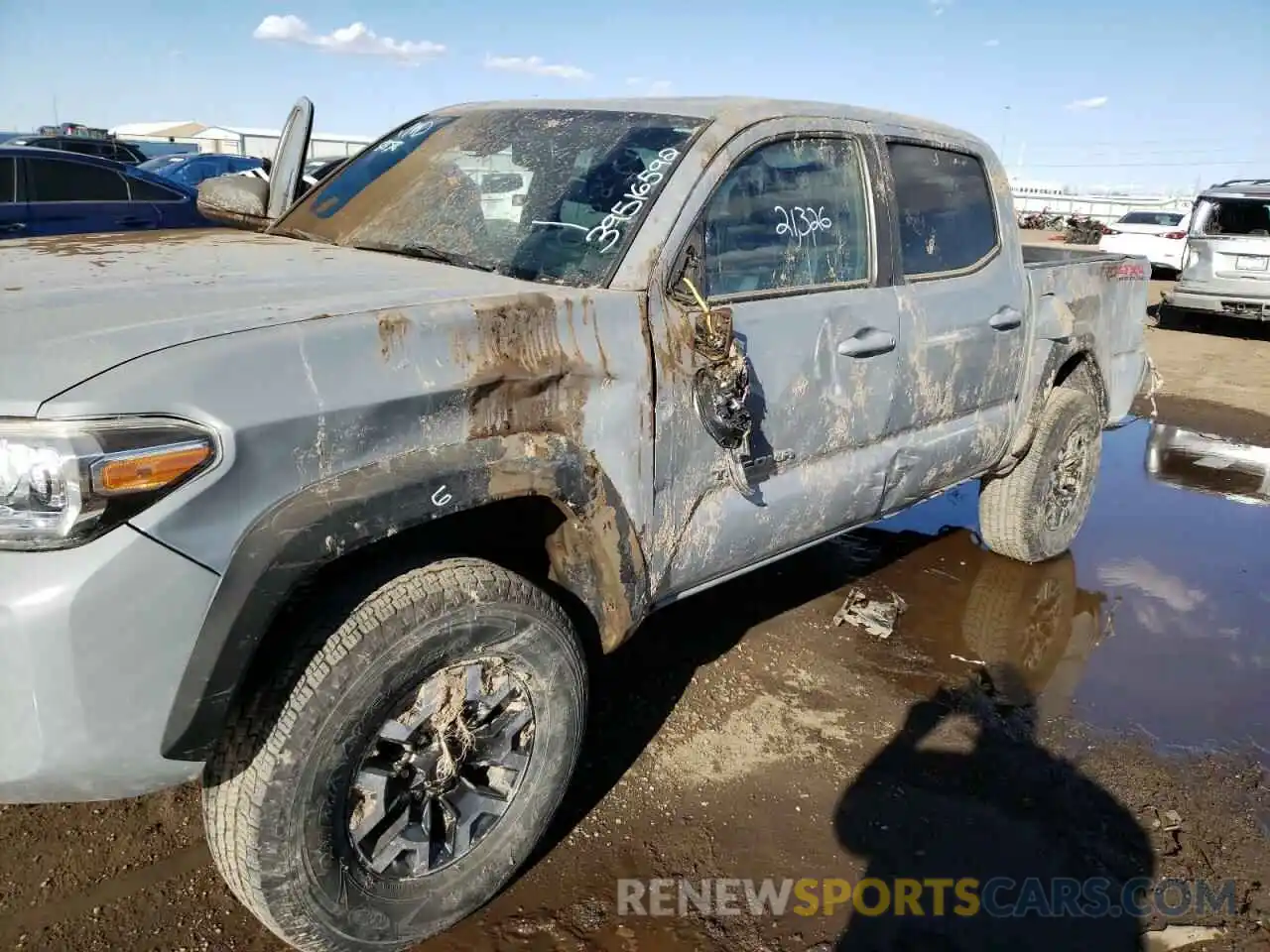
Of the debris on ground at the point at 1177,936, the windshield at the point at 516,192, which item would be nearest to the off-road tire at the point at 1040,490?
the debris on ground at the point at 1177,936

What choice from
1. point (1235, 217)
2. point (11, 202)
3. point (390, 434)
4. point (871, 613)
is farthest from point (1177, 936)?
point (1235, 217)

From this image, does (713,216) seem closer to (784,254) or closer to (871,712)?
(784,254)

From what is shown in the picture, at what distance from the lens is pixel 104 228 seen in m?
7.74

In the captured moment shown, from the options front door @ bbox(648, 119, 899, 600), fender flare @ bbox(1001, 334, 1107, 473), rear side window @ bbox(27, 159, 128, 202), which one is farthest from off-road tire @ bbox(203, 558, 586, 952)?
rear side window @ bbox(27, 159, 128, 202)

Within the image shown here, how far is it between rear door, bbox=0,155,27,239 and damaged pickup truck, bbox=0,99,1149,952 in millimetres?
4823

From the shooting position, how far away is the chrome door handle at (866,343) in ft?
9.61

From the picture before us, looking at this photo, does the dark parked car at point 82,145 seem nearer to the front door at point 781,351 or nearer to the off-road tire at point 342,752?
the front door at point 781,351

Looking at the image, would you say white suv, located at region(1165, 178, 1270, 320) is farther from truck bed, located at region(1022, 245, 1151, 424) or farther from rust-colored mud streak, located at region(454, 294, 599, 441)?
rust-colored mud streak, located at region(454, 294, 599, 441)

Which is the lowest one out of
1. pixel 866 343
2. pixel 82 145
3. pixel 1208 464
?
pixel 1208 464

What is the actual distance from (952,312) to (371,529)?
2398mm

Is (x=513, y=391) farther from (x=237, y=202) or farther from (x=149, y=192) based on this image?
(x=149, y=192)

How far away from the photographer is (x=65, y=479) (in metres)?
1.55

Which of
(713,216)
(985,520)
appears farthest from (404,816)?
(985,520)

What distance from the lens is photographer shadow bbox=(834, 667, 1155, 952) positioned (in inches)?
94.8
